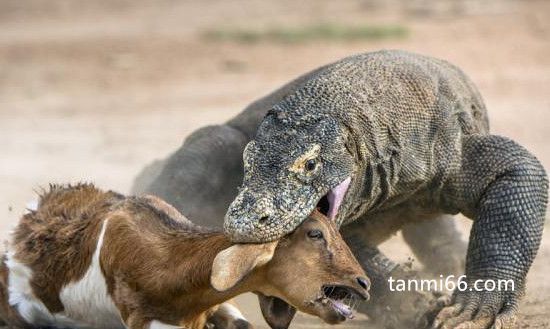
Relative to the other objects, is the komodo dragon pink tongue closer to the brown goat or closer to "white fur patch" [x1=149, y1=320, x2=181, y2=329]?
the brown goat

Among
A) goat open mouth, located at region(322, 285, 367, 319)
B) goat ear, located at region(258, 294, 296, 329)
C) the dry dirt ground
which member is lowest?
the dry dirt ground

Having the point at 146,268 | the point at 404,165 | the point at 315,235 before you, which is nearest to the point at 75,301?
the point at 146,268

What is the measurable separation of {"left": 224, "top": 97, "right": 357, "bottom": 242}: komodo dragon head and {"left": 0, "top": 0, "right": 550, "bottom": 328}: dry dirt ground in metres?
2.97

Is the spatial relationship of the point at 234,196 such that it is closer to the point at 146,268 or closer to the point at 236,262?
the point at 146,268

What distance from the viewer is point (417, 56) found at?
7945mm

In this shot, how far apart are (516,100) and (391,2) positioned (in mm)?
6670

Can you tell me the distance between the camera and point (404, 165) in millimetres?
7012

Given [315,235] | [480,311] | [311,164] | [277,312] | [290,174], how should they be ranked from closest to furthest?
1. [315,235]
2. [277,312]
3. [290,174]
4. [311,164]
5. [480,311]

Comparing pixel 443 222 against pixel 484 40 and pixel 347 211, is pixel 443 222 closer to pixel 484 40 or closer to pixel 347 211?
pixel 347 211

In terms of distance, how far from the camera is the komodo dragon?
6.16m

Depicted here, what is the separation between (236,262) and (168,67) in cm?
1255

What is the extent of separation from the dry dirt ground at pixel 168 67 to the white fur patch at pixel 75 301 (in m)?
2.96

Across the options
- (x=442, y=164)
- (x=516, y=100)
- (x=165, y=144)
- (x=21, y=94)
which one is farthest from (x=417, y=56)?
(x=21, y=94)

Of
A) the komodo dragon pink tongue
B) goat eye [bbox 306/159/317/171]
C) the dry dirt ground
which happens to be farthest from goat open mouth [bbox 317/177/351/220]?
the dry dirt ground
